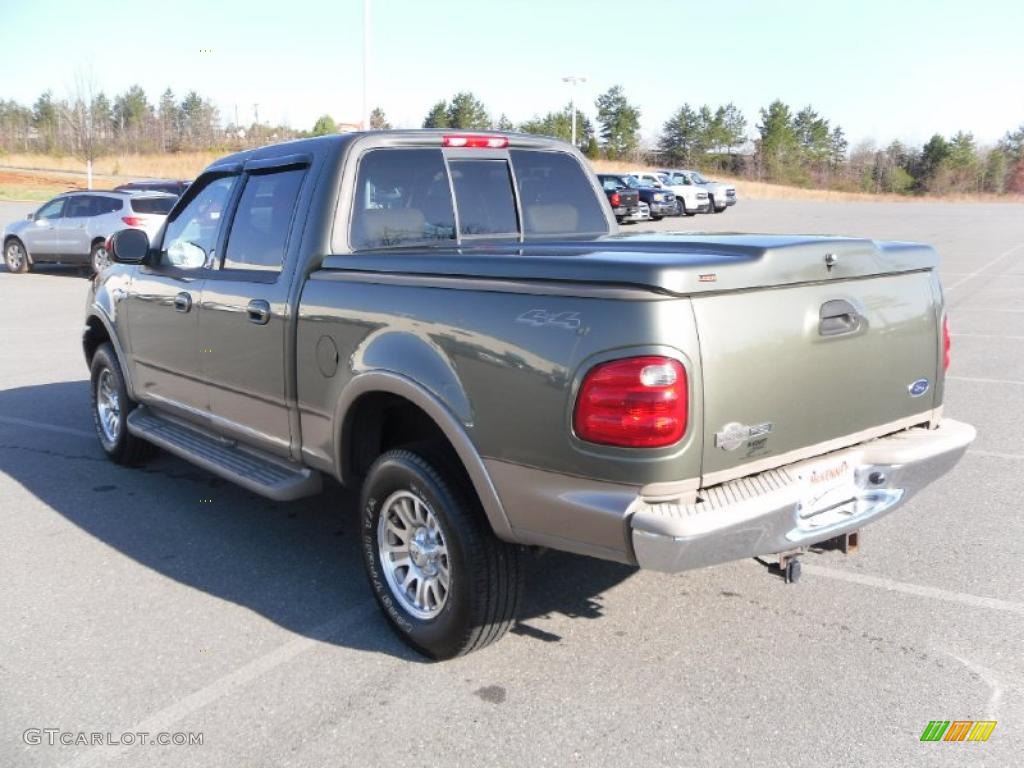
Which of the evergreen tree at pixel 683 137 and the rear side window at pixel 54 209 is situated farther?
the evergreen tree at pixel 683 137

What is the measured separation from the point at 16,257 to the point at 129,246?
Answer: 15966mm

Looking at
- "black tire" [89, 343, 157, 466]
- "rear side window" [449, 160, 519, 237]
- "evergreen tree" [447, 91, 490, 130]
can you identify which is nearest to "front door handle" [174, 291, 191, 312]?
"black tire" [89, 343, 157, 466]

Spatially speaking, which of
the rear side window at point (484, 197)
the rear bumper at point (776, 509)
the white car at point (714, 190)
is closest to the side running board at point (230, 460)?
the rear side window at point (484, 197)

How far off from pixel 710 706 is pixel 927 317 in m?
1.75

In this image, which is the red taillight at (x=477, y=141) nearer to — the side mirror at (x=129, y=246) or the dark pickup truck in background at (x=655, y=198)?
the side mirror at (x=129, y=246)

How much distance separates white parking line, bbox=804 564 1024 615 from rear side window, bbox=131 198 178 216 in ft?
54.2

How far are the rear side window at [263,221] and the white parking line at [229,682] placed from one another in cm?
163

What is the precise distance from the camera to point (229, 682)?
340 centimetres

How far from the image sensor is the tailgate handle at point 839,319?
→ 3186 mm

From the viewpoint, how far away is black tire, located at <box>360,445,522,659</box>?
10.8 ft

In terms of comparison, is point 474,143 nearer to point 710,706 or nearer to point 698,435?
point 698,435

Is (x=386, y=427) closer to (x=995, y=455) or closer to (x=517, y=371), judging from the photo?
(x=517, y=371)

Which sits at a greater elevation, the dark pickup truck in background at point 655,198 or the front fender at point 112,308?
the dark pickup truck in background at point 655,198

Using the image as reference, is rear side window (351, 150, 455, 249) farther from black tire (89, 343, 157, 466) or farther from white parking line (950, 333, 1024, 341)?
white parking line (950, 333, 1024, 341)
